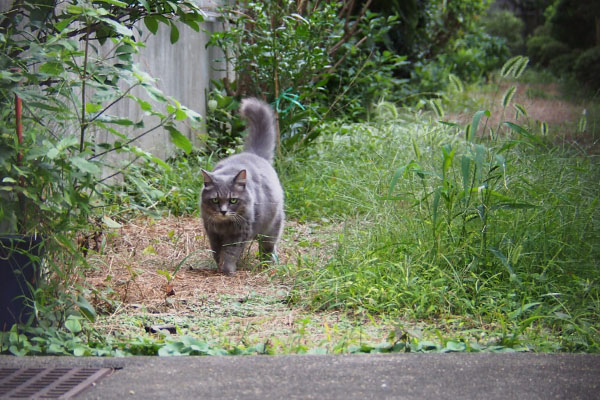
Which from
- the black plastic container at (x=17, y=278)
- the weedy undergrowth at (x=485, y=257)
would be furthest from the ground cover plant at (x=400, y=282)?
the black plastic container at (x=17, y=278)

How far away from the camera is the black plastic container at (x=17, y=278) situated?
8.63 feet

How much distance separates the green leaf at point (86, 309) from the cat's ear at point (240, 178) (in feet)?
4.81

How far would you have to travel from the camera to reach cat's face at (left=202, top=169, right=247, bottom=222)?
4074 millimetres

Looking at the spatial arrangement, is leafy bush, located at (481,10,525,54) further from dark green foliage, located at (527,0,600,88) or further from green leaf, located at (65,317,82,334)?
green leaf, located at (65,317,82,334)

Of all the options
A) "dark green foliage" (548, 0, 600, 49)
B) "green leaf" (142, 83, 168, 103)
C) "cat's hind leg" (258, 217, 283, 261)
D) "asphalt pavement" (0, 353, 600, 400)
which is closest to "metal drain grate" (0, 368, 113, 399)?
"asphalt pavement" (0, 353, 600, 400)

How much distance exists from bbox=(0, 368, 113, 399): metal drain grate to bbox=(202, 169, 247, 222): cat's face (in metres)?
1.85

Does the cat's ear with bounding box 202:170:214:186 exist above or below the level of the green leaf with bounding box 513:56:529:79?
below

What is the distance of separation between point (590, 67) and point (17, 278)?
10333 mm

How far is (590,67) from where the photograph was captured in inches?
426

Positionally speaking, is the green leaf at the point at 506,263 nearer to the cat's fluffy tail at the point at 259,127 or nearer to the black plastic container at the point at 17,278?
the black plastic container at the point at 17,278

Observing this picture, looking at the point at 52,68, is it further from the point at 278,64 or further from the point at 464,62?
the point at 464,62

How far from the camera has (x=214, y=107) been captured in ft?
20.1

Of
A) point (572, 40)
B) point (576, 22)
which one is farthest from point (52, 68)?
point (572, 40)

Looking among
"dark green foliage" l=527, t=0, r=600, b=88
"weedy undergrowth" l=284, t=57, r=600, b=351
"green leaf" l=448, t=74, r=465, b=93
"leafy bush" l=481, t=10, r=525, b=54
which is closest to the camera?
"weedy undergrowth" l=284, t=57, r=600, b=351
